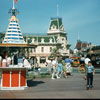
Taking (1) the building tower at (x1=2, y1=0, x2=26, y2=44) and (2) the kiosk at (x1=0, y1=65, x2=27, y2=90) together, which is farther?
(1) the building tower at (x1=2, y1=0, x2=26, y2=44)

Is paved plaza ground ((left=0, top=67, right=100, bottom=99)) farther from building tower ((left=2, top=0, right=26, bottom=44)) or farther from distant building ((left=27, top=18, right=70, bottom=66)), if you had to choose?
distant building ((left=27, top=18, right=70, bottom=66))

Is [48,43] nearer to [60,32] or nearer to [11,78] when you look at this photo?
[60,32]

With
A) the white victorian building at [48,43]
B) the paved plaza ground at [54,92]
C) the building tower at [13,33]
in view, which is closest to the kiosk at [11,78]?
the paved plaza ground at [54,92]

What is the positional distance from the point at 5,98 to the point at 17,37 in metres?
6.48

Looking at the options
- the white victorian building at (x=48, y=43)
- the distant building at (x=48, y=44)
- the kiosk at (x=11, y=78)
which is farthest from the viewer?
the distant building at (x=48, y=44)

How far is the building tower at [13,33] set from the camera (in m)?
16.1

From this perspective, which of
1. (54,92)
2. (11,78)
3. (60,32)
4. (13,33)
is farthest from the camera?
(60,32)

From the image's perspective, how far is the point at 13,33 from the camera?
16.6 metres

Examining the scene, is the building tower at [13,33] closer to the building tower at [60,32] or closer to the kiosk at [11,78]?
the kiosk at [11,78]

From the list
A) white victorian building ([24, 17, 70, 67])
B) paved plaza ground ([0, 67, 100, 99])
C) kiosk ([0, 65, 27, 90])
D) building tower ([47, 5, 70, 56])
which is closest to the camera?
paved plaza ground ([0, 67, 100, 99])

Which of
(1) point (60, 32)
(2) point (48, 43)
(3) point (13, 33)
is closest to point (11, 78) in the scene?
(3) point (13, 33)

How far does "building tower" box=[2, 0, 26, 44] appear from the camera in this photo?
16109mm

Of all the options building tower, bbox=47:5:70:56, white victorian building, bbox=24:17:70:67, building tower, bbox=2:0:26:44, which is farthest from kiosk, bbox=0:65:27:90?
building tower, bbox=47:5:70:56

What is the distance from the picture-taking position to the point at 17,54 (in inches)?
605
